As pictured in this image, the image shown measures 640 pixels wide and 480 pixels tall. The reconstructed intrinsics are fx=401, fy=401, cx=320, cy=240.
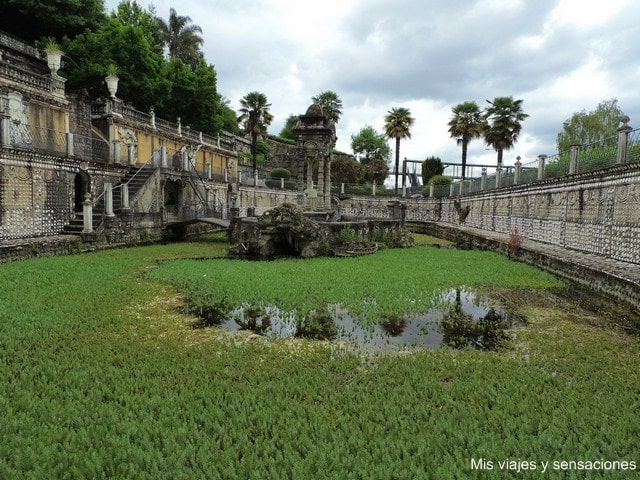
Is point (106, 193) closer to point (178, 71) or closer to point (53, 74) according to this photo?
point (53, 74)

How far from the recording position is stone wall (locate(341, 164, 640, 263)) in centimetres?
1234

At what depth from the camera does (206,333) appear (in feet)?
22.0

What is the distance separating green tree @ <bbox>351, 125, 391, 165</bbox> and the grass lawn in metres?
65.7

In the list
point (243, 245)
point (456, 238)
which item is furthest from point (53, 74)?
point (456, 238)

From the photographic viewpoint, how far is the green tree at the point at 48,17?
2791 cm

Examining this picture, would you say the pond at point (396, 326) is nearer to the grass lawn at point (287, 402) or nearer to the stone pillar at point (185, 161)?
the grass lawn at point (287, 402)

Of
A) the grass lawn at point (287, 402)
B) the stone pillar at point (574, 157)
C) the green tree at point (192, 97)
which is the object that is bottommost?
the grass lawn at point (287, 402)

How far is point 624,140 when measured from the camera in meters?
12.8

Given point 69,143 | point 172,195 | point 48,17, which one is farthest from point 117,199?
point 48,17

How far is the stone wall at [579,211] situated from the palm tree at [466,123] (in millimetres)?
17039

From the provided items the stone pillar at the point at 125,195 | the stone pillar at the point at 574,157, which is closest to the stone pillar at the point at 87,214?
the stone pillar at the point at 125,195

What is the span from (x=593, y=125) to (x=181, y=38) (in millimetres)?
46701

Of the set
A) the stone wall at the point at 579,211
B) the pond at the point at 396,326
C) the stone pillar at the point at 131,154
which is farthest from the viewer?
the stone pillar at the point at 131,154

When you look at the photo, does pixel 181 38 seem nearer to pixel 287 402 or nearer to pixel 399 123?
pixel 399 123
